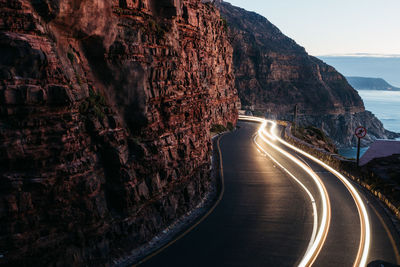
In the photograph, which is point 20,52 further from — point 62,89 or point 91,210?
point 91,210

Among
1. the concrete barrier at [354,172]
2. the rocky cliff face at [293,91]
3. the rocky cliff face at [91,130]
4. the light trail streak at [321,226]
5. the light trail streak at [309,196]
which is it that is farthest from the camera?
the rocky cliff face at [293,91]

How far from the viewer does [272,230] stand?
1717 centimetres

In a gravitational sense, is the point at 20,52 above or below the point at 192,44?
below

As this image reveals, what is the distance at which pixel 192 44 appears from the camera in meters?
27.5

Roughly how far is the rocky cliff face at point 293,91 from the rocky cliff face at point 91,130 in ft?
340

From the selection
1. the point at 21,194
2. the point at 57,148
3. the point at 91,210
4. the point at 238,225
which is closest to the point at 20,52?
the point at 57,148

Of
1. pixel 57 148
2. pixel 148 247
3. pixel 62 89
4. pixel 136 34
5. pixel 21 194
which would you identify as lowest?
pixel 148 247

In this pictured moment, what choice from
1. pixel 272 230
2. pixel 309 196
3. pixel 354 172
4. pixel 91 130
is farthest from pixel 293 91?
pixel 91 130

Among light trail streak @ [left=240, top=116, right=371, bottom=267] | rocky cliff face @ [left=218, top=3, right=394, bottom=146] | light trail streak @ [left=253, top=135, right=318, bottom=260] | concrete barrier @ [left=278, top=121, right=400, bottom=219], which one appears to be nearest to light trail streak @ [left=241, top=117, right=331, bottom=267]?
light trail streak @ [left=253, top=135, right=318, bottom=260]

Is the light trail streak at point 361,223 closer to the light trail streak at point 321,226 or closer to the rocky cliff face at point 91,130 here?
the light trail streak at point 321,226

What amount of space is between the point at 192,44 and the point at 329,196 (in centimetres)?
1576

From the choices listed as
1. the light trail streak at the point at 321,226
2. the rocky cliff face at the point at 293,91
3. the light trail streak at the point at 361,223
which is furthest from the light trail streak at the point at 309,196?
the rocky cliff face at the point at 293,91

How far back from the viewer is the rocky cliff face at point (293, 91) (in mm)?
131000

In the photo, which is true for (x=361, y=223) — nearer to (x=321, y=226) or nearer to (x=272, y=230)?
(x=321, y=226)
